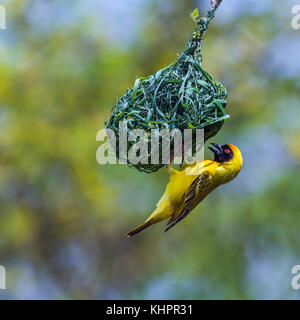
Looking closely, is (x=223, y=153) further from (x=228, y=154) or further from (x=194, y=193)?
(x=194, y=193)

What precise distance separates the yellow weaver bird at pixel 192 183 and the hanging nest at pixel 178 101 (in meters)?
0.41

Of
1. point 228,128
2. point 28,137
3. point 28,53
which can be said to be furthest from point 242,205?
point 28,53

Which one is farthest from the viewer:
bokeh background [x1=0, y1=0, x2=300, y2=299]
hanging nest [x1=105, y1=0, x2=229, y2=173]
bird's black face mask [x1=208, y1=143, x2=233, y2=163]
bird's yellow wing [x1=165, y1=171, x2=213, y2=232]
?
bokeh background [x1=0, y1=0, x2=300, y2=299]

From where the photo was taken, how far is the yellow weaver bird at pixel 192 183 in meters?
3.68

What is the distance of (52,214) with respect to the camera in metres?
6.48

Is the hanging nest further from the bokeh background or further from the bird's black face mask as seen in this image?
the bokeh background

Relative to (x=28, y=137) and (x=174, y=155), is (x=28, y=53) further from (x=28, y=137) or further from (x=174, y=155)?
(x=174, y=155)

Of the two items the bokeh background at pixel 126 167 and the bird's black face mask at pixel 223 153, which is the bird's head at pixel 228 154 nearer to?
the bird's black face mask at pixel 223 153

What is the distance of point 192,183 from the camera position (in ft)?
12.1

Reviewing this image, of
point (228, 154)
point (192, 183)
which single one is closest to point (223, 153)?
point (228, 154)

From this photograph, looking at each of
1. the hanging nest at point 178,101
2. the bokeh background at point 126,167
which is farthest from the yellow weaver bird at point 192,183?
the bokeh background at point 126,167

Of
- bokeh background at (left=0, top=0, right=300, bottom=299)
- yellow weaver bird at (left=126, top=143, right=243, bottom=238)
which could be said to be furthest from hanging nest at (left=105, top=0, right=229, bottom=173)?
bokeh background at (left=0, top=0, right=300, bottom=299)

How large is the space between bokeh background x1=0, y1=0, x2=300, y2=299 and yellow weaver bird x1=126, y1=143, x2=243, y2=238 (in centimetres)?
218

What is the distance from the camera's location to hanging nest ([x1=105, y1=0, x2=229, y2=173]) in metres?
3.18
